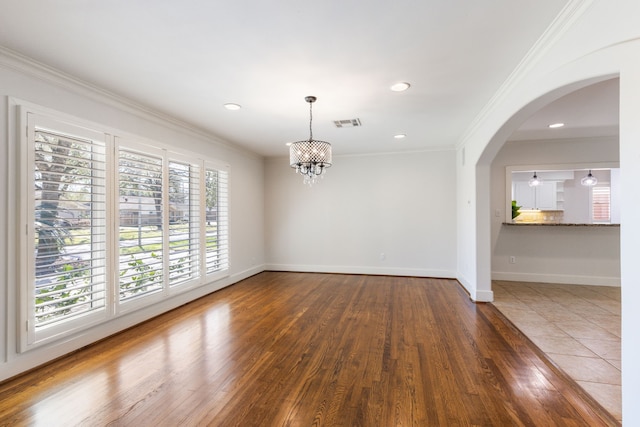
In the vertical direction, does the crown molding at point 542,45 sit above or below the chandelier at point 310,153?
above

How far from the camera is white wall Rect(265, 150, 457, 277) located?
5.73m

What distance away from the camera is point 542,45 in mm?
2162

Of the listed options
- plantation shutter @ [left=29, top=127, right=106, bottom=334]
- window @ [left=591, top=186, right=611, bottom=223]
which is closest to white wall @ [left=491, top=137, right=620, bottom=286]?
window @ [left=591, top=186, right=611, bottom=223]

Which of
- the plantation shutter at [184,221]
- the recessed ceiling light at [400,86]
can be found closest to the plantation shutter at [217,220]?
the plantation shutter at [184,221]

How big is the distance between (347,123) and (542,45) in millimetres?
2359

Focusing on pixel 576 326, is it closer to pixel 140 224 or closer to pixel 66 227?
pixel 140 224

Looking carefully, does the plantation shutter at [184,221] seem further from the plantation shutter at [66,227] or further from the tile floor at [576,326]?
the tile floor at [576,326]

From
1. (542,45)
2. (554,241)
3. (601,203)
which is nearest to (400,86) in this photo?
(542,45)

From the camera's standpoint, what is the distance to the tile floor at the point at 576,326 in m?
2.20

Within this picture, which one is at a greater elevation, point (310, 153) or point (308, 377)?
point (310, 153)

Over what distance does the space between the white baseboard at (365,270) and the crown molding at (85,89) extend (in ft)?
11.3

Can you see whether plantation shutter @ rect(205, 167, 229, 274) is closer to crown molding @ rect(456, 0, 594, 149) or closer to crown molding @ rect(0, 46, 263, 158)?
crown molding @ rect(0, 46, 263, 158)

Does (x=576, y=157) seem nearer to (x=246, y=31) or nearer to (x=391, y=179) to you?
(x=391, y=179)

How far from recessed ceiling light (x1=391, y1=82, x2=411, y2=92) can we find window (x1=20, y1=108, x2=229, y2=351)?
119 inches
